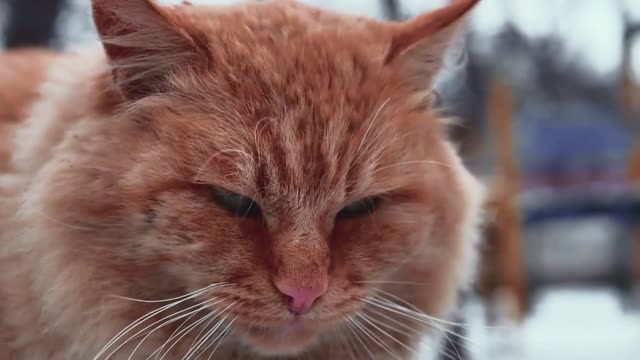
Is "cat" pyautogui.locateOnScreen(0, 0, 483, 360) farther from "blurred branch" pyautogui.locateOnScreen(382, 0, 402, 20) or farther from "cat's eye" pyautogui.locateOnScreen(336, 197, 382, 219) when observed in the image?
"blurred branch" pyautogui.locateOnScreen(382, 0, 402, 20)

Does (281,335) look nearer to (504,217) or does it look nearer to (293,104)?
(293,104)

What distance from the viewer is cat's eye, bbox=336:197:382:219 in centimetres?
93

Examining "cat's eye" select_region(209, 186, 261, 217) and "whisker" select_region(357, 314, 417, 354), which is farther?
"whisker" select_region(357, 314, 417, 354)

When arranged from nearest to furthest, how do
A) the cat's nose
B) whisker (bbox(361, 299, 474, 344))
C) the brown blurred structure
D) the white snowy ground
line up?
the cat's nose, whisker (bbox(361, 299, 474, 344)), the white snowy ground, the brown blurred structure

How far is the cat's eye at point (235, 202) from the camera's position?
0.87 m

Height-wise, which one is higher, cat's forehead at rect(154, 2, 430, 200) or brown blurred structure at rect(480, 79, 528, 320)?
brown blurred structure at rect(480, 79, 528, 320)

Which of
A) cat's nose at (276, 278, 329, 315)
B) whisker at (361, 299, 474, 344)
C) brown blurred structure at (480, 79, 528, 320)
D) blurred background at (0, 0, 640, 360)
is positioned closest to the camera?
cat's nose at (276, 278, 329, 315)

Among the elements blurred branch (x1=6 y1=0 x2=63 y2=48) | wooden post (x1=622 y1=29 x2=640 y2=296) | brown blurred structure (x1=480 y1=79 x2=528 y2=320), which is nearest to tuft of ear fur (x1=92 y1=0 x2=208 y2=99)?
blurred branch (x1=6 y1=0 x2=63 y2=48)

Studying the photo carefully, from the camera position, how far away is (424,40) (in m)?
1.01

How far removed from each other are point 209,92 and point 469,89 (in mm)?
1007

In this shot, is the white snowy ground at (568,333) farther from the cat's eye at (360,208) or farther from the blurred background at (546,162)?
the cat's eye at (360,208)

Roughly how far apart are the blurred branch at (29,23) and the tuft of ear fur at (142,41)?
38.9 inches

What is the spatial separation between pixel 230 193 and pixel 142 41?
0.73ft

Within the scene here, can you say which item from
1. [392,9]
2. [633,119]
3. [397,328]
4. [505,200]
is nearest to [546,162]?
[633,119]
